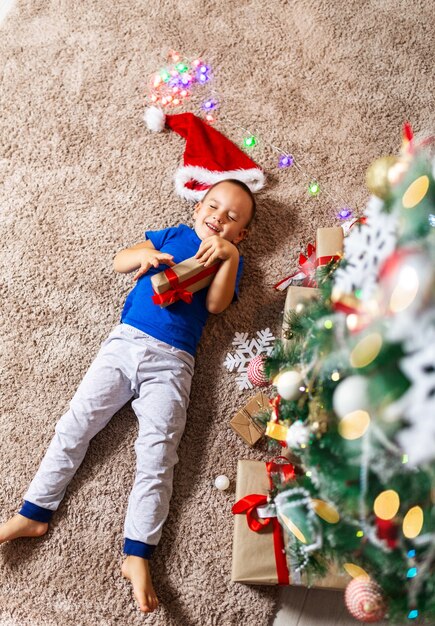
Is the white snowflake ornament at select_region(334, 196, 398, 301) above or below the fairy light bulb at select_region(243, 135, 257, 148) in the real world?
above

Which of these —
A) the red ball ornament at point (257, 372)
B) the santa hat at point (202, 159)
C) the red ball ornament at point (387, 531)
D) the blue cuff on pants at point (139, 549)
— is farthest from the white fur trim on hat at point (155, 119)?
the red ball ornament at point (387, 531)

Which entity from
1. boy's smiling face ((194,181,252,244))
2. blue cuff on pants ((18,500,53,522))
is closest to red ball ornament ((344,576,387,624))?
blue cuff on pants ((18,500,53,522))

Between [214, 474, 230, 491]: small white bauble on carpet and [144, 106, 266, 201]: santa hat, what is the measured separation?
694 millimetres

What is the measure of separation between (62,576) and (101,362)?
47cm

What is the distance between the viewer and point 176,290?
1.19m

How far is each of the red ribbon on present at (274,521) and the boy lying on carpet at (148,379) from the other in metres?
0.17

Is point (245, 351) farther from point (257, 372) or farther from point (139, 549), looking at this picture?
point (139, 549)

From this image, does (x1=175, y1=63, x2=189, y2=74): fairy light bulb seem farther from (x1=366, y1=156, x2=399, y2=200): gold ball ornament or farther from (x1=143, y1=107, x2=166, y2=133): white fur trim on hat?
(x1=366, y1=156, x2=399, y2=200): gold ball ornament

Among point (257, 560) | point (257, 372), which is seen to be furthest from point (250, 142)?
point (257, 560)

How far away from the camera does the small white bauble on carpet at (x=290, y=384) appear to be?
0.78 metres

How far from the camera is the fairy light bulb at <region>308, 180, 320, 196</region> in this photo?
4.80 feet

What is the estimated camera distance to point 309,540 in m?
0.86

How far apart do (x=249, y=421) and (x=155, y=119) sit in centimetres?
83

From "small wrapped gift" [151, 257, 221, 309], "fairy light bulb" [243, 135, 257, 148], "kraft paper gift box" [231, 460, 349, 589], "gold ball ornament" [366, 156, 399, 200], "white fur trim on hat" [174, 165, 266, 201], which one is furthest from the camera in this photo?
"fairy light bulb" [243, 135, 257, 148]
